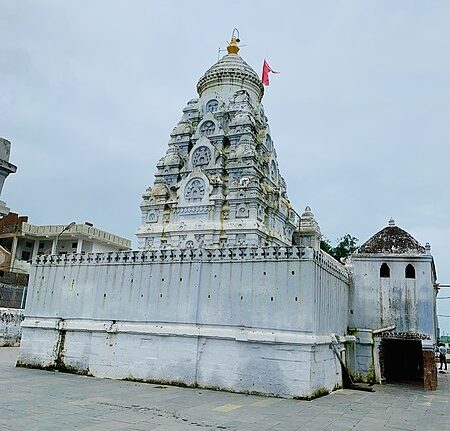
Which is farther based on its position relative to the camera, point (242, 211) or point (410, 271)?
point (242, 211)

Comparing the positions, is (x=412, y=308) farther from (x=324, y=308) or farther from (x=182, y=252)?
(x=182, y=252)

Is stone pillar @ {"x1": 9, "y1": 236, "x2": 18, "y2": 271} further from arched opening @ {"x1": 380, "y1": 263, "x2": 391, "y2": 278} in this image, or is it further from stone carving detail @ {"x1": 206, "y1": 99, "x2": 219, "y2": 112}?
arched opening @ {"x1": 380, "y1": 263, "x2": 391, "y2": 278}

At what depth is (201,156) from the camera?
89.0 feet


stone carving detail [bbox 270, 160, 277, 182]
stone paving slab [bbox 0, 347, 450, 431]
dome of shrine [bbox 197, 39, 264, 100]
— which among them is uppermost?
dome of shrine [bbox 197, 39, 264, 100]

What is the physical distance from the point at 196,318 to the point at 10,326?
1902 centimetres

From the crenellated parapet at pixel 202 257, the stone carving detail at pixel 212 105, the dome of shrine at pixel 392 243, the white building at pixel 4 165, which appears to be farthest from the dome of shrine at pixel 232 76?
the white building at pixel 4 165

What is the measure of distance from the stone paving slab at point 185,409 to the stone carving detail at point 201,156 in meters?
14.0

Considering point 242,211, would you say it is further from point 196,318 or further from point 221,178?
point 196,318

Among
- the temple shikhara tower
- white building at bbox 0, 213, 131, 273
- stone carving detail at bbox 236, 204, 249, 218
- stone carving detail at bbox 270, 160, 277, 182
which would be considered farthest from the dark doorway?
white building at bbox 0, 213, 131, 273

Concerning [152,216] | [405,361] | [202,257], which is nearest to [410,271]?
[405,361]

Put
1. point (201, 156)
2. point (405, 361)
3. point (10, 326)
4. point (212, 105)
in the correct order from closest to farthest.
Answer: point (405, 361) < point (201, 156) < point (212, 105) < point (10, 326)

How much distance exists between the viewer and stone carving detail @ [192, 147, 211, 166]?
26922mm

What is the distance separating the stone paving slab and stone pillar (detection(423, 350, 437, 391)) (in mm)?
1802

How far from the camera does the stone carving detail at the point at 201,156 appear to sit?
26.9 metres
